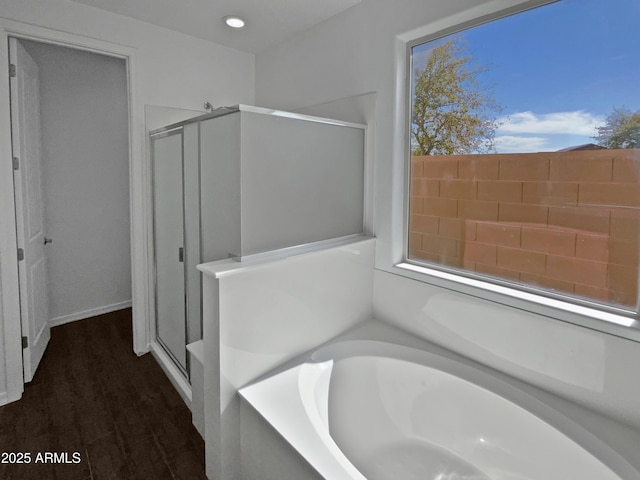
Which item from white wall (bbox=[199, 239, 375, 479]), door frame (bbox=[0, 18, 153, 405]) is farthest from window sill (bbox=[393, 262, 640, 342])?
door frame (bbox=[0, 18, 153, 405])

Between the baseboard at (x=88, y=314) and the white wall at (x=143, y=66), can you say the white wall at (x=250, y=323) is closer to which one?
the white wall at (x=143, y=66)

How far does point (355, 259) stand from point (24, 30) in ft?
7.59

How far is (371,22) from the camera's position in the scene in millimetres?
2010

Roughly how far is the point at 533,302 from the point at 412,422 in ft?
2.61

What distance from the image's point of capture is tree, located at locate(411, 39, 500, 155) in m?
1.74

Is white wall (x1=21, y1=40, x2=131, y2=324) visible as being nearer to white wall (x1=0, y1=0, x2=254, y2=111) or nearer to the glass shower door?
white wall (x1=0, y1=0, x2=254, y2=111)

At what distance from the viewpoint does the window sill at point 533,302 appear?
52.3 inches

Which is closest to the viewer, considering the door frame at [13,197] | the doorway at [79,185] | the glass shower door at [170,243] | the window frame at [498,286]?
the window frame at [498,286]

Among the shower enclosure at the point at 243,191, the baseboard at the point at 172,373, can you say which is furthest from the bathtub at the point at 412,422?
the baseboard at the point at 172,373

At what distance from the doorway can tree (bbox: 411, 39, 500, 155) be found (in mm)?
2271

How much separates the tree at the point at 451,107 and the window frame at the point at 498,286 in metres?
0.06

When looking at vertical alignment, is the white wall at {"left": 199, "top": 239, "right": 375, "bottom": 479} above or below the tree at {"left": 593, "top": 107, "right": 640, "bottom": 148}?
below

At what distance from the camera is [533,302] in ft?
5.01

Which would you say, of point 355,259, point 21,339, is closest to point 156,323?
point 21,339
